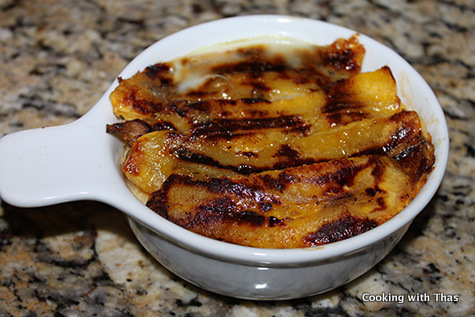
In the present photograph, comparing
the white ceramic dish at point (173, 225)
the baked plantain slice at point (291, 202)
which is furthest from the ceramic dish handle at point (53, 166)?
the baked plantain slice at point (291, 202)

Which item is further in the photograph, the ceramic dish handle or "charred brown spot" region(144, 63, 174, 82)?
"charred brown spot" region(144, 63, 174, 82)

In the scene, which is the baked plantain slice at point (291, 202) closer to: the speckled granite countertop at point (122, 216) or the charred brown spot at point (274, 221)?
the charred brown spot at point (274, 221)

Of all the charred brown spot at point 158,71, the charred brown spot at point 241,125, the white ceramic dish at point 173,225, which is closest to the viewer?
the white ceramic dish at point 173,225

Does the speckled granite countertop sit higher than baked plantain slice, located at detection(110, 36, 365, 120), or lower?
lower

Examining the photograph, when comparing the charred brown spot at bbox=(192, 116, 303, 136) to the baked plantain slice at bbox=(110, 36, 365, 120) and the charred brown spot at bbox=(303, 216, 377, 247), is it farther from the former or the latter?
the charred brown spot at bbox=(303, 216, 377, 247)

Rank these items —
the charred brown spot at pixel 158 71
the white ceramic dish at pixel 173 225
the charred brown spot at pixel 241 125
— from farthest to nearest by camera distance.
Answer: the charred brown spot at pixel 158 71
the charred brown spot at pixel 241 125
the white ceramic dish at pixel 173 225

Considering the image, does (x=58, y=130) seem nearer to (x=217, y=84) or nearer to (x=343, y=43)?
(x=217, y=84)

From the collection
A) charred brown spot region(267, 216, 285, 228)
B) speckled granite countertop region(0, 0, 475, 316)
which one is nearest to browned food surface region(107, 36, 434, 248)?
charred brown spot region(267, 216, 285, 228)
